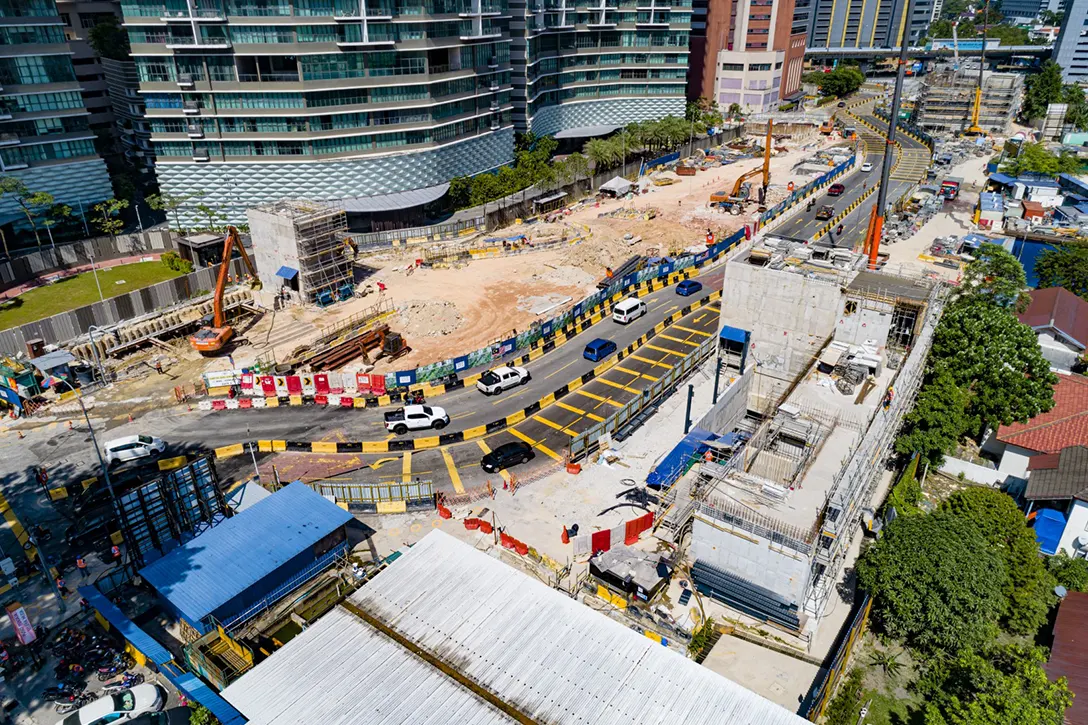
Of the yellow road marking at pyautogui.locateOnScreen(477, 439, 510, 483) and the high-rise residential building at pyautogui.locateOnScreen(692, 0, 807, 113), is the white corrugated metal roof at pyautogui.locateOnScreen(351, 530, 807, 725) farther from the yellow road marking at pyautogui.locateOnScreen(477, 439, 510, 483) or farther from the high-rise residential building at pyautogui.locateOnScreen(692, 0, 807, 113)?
the high-rise residential building at pyautogui.locateOnScreen(692, 0, 807, 113)

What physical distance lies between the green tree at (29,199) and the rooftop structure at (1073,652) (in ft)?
360

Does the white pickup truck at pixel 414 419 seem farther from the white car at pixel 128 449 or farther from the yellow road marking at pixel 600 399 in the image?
the white car at pixel 128 449

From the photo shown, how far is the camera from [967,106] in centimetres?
15700

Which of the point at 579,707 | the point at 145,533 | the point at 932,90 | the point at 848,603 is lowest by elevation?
the point at 848,603

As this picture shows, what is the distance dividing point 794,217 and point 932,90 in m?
88.3

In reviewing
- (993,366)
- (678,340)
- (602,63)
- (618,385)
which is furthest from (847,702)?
(602,63)

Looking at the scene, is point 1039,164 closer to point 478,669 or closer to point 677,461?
point 677,461

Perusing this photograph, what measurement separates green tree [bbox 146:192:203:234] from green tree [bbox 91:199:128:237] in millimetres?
4682

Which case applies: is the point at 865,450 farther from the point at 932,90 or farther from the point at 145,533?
the point at 932,90

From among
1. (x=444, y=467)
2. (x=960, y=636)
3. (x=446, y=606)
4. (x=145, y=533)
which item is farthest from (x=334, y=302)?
(x=960, y=636)

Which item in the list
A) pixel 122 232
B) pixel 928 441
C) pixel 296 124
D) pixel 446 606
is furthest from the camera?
pixel 122 232

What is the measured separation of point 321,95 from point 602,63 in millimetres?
68269

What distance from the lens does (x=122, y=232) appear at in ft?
325

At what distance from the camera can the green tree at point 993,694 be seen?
2695 centimetres
